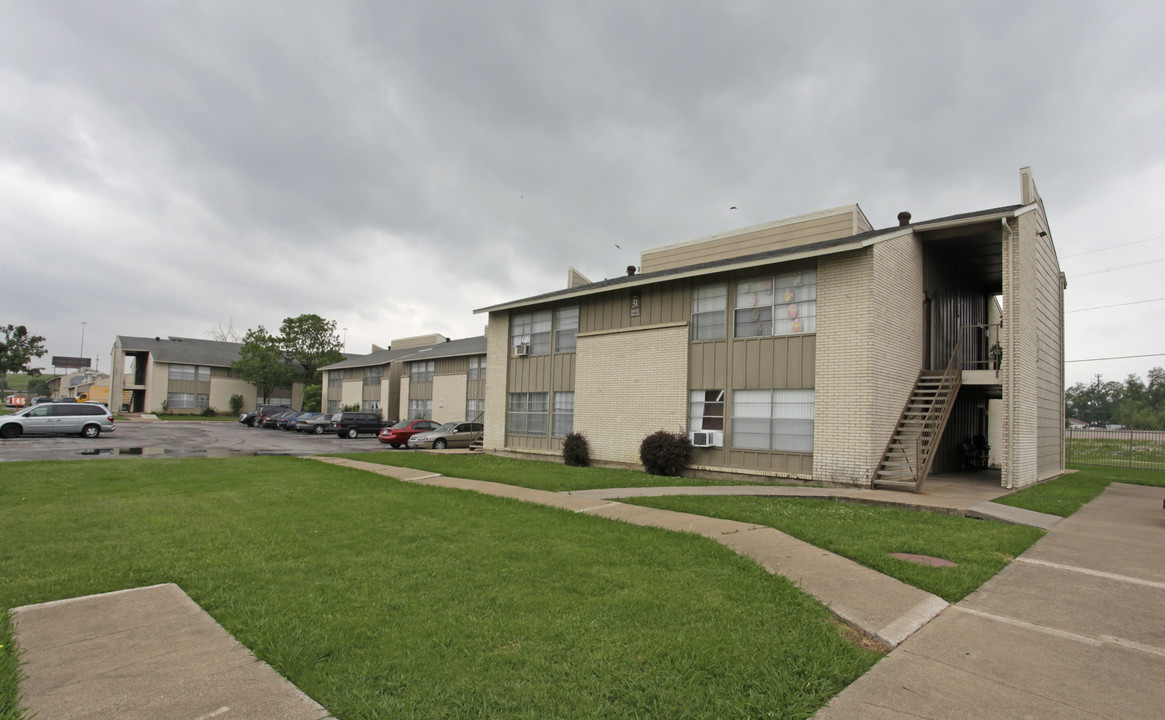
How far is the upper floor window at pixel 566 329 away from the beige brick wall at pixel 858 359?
28.4ft

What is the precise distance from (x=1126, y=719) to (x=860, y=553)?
335cm

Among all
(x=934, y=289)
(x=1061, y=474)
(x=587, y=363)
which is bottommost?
(x=1061, y=474)

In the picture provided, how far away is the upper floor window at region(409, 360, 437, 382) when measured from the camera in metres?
41.9

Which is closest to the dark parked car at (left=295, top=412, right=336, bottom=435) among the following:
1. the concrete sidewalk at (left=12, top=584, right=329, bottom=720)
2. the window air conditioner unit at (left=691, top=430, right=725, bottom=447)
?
the window air conditioner unit at (left=691, top=430, right=725, bottom=447)

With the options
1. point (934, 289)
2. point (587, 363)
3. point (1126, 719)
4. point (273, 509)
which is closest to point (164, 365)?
point (587, 363)

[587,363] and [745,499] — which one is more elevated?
[587,363]

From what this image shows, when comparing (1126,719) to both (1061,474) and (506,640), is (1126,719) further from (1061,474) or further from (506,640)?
(1061,474)

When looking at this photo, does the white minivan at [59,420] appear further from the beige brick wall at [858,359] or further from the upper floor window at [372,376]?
the beige brick wall at [858,359]

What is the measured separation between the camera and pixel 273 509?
9.18 meters

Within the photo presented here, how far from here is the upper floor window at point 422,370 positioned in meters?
41.9

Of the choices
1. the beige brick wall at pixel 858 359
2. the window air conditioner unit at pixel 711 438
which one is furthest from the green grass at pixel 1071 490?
the window air conditioner unit at pixel 711 438

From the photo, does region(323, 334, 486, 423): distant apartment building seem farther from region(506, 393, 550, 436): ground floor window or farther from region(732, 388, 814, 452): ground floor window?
region(732, 388, 814, 452): ground floor window

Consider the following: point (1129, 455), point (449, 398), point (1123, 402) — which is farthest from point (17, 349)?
point (1123, 402)

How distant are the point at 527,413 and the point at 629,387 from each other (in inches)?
208
